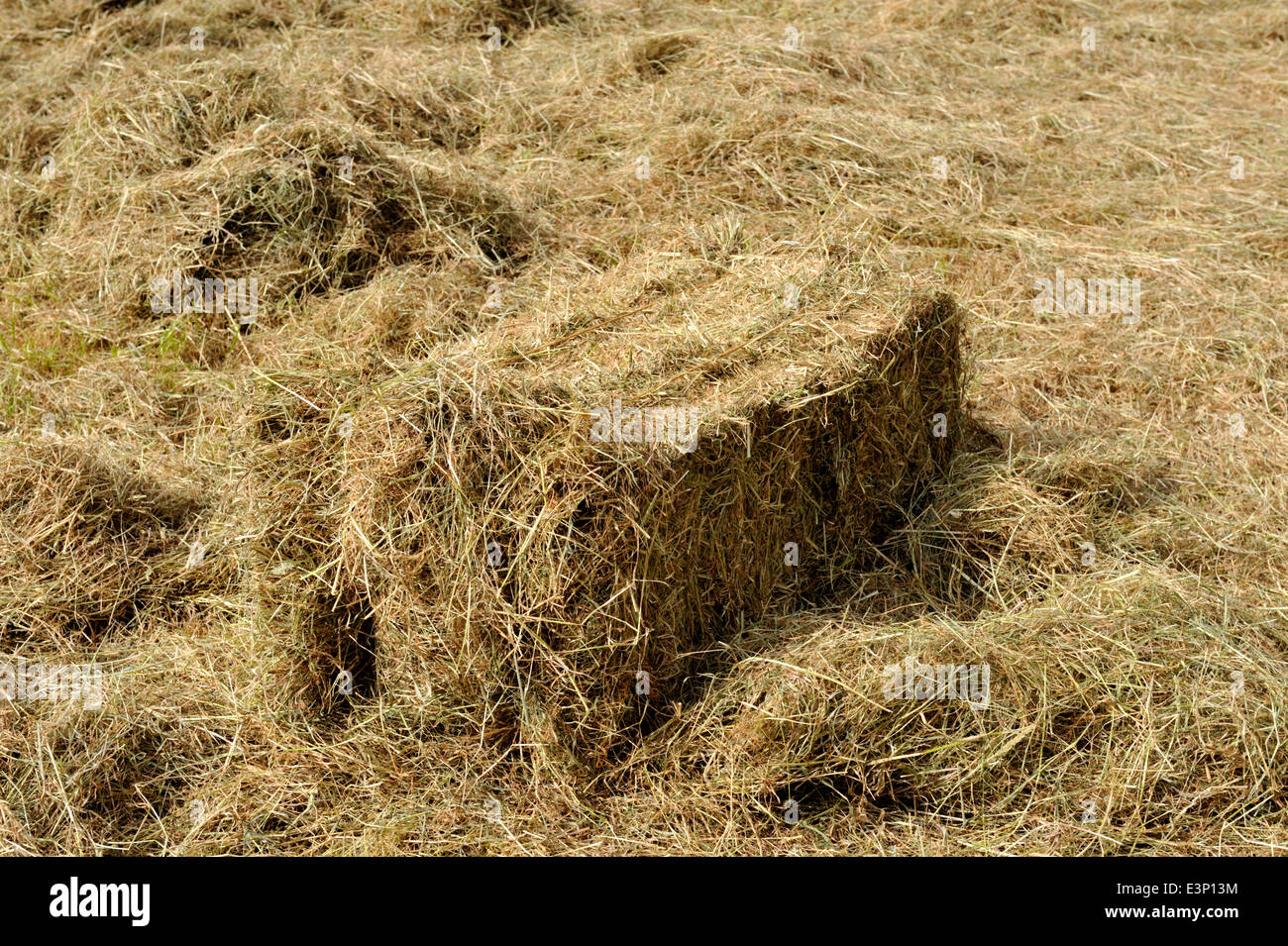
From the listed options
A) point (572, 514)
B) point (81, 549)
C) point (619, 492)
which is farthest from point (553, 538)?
point (81, 549)

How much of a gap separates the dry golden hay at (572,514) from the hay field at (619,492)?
0.01 m

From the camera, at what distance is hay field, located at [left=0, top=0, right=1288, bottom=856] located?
345cm

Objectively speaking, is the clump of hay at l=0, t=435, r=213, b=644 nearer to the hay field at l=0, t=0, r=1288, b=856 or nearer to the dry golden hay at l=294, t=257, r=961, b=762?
the hay field at l=0, t=0, r=1288, b=856

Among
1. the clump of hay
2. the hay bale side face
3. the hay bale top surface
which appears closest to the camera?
the hay bale side face

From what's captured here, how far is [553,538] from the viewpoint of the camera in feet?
11.2

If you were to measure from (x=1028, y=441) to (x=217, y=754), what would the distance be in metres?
2.84

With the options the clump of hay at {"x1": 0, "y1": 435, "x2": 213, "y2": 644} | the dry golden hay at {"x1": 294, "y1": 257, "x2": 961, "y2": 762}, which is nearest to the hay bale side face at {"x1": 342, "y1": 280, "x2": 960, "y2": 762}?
the dry golden hay at {"x1": 294, "y1": 257, "x2": 961, "y2": 762}

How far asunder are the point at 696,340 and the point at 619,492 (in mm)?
777

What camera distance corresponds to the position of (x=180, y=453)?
4.93 m

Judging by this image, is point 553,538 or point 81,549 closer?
point 553,538

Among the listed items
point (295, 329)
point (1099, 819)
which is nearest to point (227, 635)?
point (295, 329)

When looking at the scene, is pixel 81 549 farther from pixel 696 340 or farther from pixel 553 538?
pixel 696 340

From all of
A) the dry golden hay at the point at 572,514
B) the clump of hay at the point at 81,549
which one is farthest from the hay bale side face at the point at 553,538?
the clump of hay at the point at 81,549

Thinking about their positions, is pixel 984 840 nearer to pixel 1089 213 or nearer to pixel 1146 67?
pixel 1089 213
